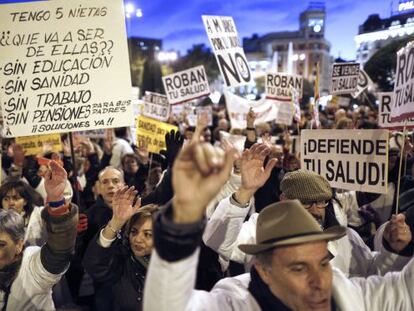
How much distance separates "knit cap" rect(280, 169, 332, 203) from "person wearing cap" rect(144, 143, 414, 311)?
845 millimetres

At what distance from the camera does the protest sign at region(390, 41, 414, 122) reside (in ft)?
12.8

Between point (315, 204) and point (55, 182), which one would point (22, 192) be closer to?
point (55, 182)

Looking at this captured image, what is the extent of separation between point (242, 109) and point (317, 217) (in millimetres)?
7286

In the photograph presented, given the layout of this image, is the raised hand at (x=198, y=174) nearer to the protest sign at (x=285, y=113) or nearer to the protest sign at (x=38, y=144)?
the protest sign at (x=38, y=144)

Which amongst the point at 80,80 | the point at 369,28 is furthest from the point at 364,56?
the point at 80,80

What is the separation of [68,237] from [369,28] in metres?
73.7

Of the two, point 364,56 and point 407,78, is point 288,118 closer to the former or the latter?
point 407,78

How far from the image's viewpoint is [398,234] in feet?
10.1

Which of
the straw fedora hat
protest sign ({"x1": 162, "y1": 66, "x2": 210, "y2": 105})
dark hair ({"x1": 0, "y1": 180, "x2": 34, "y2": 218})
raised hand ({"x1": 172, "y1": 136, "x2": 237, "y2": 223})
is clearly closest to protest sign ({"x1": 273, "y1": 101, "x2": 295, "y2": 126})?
protest sign ({"x1": 162, "y1": 66, "x2": 210, "y2": 105})

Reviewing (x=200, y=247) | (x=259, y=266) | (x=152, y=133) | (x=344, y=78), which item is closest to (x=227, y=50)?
(x=152, y=133)

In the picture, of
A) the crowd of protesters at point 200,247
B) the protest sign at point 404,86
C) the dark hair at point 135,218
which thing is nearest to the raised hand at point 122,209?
the crowd of protesters at point 200,247

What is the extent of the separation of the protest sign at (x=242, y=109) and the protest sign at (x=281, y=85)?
25.7 inches

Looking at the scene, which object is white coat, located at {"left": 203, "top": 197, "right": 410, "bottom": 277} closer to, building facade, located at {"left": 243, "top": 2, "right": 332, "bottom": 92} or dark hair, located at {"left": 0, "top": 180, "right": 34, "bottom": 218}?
dark hair, located at {"left": 0, "top": 180, "right": 34, "bottom": 218}

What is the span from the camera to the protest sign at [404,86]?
3914 millimetres
